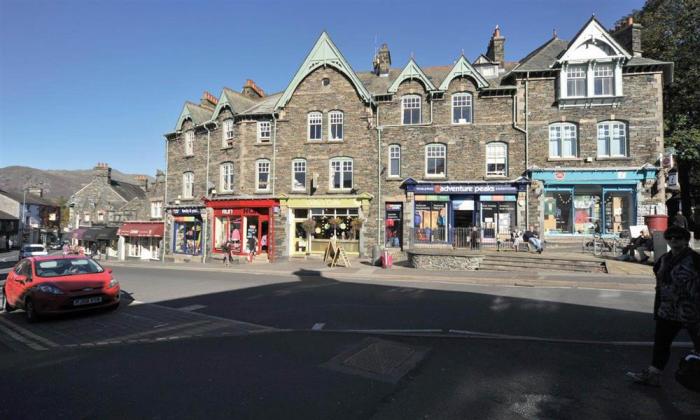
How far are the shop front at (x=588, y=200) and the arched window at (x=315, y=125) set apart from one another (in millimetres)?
12400

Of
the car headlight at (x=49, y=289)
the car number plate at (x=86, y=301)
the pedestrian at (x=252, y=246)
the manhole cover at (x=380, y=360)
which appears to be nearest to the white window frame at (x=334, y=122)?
the pedestrian at (x=252, y=246)

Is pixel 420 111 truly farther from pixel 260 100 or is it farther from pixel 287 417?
pixel 287 417

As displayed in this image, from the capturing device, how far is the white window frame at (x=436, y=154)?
72.2ft

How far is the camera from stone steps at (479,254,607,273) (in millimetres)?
15125

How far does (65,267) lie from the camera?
32.0ft

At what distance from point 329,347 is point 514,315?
421cm

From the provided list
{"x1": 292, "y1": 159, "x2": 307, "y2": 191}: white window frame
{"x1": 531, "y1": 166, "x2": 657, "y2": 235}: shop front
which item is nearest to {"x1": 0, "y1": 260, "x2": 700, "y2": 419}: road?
{"x1": 531, "y1": 166, "x2": 657, "y2": 235}: shop front

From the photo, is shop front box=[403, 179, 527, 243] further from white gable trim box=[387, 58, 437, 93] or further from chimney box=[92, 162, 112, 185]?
chimney box=[92, 162, 112, 185]

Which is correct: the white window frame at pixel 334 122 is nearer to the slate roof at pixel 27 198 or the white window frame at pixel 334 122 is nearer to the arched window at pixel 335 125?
the arched window at pixel 335 125

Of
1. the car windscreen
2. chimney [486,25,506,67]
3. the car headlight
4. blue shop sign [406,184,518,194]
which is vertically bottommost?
the car headlight

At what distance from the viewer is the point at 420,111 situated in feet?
73.9

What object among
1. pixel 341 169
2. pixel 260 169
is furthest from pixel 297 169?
pixel 341 169

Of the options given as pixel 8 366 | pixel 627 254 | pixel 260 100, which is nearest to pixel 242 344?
pixel 8 366

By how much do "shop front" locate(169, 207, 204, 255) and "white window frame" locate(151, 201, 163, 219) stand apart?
3788 millimetres
